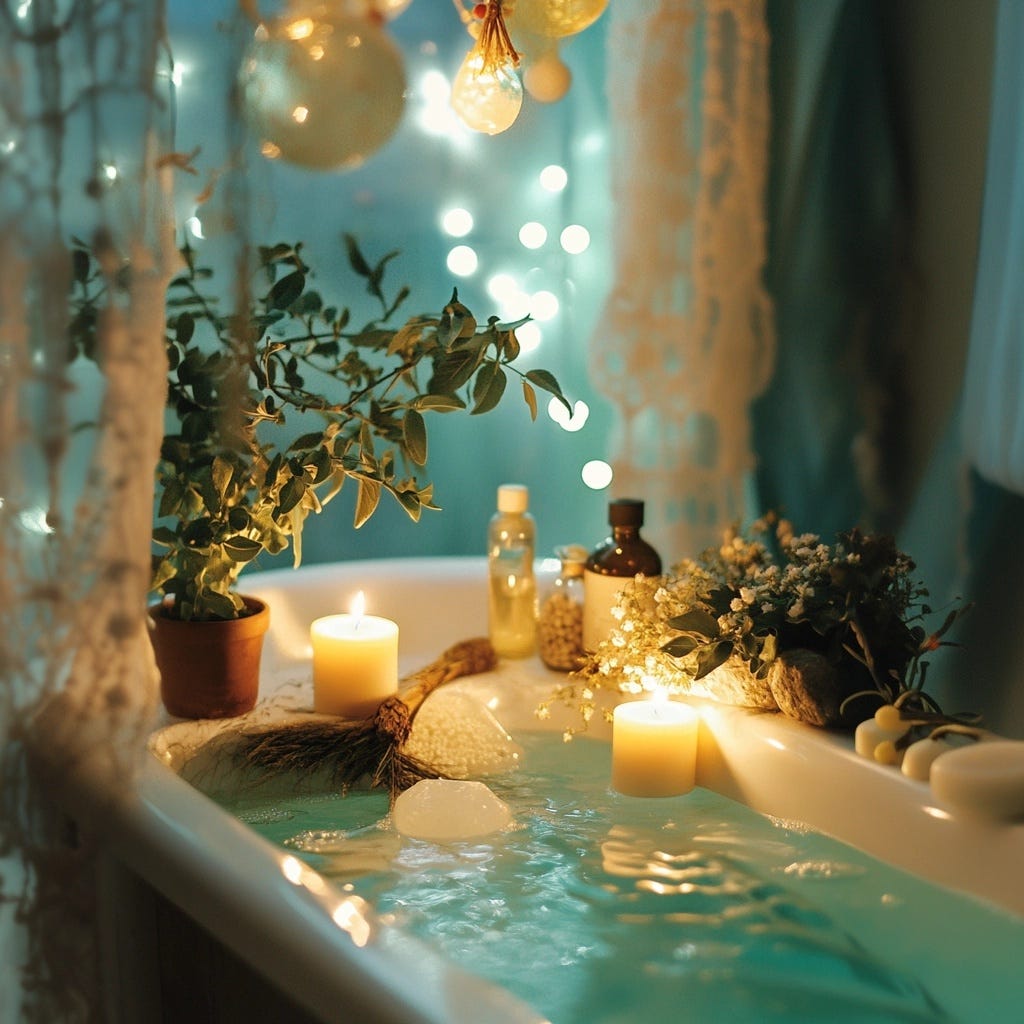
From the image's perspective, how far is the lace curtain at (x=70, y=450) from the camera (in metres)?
0.77

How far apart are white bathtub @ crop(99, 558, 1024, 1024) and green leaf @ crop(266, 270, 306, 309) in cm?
51

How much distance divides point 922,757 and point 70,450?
856mm

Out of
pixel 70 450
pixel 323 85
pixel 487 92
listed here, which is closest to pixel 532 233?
pixel 487 92

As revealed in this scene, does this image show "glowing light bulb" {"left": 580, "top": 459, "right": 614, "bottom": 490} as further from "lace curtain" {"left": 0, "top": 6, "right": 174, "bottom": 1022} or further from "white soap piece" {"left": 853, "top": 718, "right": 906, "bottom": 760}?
"lace curtain" {"left": 0, "top": 6, "right": 174, "bottom": 1022}

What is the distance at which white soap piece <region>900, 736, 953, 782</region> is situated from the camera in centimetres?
120

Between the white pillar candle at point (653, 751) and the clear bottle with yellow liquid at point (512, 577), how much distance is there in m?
0.37

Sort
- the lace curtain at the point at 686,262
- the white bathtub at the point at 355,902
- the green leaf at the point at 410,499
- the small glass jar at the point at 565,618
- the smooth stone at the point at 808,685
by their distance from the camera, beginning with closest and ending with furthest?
the white bathtub at the point at 355,902
the smooth stone at the point at 808,685
the green leaf at the point at 410,499
the small glass jar at the point at 565,618
the lace curtain at the point at 686,262

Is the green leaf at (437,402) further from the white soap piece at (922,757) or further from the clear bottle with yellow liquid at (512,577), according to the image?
the white soap piece at (922,757)

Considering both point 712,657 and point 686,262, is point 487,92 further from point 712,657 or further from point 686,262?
point 712,657

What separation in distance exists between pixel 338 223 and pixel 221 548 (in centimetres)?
90

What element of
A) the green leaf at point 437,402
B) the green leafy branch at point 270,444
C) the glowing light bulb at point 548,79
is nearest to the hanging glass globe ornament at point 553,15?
the glowing light bulb at point 548,79

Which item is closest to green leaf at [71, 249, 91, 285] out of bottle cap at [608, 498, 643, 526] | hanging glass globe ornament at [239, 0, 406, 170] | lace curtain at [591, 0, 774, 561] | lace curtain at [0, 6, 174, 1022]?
lace curtain at [0, 6, 174, 1022]

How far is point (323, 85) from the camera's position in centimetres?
111

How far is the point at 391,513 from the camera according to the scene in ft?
7.31
